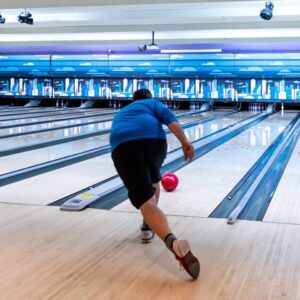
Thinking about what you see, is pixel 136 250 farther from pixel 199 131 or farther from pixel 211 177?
pixel 199 131

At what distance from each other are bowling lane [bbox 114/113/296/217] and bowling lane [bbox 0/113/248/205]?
2.32ft

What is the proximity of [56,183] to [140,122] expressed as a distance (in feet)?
7.36

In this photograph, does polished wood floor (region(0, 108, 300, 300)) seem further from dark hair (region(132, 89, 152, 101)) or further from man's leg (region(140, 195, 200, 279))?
dark hair (region(132, 89, 152, 101))

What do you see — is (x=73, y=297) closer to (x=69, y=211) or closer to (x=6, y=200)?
(x=69, y=211)

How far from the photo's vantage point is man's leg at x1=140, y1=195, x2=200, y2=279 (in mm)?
2453

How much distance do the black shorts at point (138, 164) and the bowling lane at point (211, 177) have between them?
3.52 ft

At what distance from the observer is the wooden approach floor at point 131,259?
7.72ft

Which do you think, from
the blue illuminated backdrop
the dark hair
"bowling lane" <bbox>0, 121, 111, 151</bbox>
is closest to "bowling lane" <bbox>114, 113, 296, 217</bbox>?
the dark hair

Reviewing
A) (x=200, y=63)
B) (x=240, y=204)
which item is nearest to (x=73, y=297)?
(x=240, y=204)

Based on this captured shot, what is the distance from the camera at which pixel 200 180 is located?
511 centimetres

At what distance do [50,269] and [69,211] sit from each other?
1196 mm

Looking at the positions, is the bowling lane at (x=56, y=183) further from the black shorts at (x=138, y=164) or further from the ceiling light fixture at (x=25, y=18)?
the ceiling light fixture at (x=25, y=18)

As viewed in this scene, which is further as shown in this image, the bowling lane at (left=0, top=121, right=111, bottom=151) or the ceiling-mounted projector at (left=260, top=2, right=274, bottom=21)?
the ceiling-mounted projector at (left=260, top=2, right=274, bottom=21)

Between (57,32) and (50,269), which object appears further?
(57,32)
